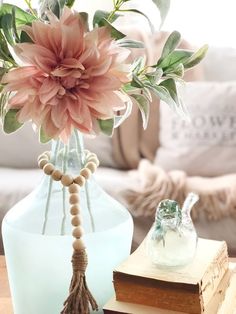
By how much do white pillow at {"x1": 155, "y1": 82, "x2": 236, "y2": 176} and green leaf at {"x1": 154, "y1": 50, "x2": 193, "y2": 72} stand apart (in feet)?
4.43

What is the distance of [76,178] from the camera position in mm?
938

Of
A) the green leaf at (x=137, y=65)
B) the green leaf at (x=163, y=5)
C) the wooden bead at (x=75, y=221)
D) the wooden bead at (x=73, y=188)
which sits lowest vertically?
the wooden bead at (x=75, y=221)

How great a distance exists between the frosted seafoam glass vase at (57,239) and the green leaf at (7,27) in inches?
6.8

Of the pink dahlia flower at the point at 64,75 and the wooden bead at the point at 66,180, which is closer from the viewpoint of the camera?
the pink dahlia flower at the point at 64,75

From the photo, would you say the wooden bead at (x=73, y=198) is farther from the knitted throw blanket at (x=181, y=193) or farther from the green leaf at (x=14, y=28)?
the knitted throw blanket at (x=181, y=193)

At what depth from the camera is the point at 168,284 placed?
904 mm

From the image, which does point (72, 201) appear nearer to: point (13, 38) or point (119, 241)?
point (119, 241)

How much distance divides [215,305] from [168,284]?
9 cm

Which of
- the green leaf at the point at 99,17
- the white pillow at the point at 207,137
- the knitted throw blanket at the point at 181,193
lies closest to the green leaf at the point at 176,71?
the green leaf at the point at 99,17

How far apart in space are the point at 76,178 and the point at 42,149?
1.50m

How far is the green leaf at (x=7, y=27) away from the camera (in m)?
0.84

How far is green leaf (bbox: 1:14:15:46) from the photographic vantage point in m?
0.84

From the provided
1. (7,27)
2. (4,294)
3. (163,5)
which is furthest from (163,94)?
(4,294)

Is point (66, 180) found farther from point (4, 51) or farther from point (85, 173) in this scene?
point (4, 51)
